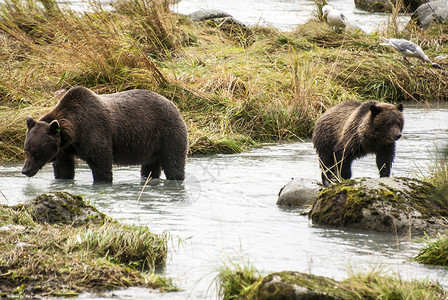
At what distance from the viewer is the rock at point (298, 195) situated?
300 inches

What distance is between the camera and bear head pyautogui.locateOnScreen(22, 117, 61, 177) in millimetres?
8094

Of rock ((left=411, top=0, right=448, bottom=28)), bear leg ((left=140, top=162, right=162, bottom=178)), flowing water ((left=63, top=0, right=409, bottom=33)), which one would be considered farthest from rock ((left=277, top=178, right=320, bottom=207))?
flowing water ((left=63, top=0, right=409, bottom=33))

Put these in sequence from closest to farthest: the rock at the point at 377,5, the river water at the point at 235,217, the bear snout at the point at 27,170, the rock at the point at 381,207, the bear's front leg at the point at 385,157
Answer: the river water at the point at 235,217 → the rock at the point at 381,207 → the bear snout at the point at 27,170 → the bear's front leg at the point at 385,157 → the rock at the point at 377,5

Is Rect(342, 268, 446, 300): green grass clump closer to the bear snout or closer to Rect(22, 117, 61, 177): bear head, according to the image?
Rect(22, 117, 61, 177): bear head

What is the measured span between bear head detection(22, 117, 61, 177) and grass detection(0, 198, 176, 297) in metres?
2.60

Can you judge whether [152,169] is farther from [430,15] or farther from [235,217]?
[430,15]

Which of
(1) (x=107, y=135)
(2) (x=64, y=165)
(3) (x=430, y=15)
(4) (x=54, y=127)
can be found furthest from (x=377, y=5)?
(4) (x=54, y=127)

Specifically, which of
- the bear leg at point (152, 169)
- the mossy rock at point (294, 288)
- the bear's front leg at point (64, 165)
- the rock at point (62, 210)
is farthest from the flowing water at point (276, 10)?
the mossy rock at point (294, 288)

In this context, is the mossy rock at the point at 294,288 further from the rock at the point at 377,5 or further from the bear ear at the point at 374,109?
the rock at the point at 377,5

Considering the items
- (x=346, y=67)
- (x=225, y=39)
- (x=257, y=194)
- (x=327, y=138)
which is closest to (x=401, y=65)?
(x=346, y=67)

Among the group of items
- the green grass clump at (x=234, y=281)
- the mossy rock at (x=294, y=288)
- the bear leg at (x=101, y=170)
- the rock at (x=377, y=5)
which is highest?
the rock at (x=377, y=5)

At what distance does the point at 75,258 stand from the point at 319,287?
1.81 meters

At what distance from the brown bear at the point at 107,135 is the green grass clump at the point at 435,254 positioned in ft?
12.9

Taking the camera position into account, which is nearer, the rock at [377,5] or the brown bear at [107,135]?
the brown bear at [107,135]
